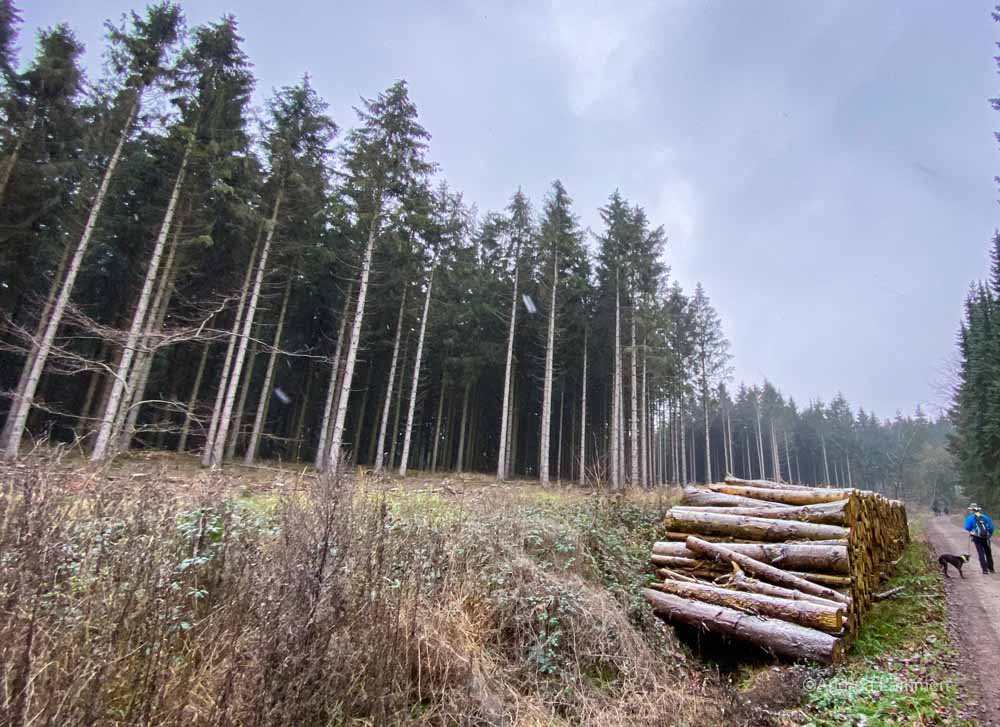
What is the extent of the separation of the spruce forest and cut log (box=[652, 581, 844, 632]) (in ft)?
16.5

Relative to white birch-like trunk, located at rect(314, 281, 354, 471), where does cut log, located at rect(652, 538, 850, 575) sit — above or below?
below

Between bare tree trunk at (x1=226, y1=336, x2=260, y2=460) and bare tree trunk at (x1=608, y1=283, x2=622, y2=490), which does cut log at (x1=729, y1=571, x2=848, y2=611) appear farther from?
bare tree trunk at (x1=226, y1=336, x2=260, y2=460)

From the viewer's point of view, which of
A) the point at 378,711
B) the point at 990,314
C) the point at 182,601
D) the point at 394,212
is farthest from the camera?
the point at 990,314

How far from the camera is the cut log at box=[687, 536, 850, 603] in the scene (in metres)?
5.64

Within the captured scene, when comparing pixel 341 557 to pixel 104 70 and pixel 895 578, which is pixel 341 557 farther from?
pixel 104 70

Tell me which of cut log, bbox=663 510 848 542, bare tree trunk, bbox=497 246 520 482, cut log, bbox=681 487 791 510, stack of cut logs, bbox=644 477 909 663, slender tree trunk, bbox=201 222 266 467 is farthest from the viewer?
bare tree trunk, bbox=497 246 520 482

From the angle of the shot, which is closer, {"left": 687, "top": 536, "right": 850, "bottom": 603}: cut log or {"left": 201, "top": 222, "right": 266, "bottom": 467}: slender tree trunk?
{"left": 687, "top": 536, "right": 850, "bottom": 603}: cut log

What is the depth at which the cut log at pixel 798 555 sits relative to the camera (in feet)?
19.4

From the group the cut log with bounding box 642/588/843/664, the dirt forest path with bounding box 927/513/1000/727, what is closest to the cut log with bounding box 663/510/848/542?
the cut log with bounding box 642/588/843/664

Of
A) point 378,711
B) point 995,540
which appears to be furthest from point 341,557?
point 995,540

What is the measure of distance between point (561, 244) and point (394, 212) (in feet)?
28.3

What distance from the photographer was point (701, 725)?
380cm

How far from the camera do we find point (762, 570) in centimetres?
627

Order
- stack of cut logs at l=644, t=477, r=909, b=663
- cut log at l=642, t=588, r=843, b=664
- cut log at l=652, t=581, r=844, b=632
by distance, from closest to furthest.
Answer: cut log at l=642, t=588, r=843, b=664 → cut log at l=652, t=581, r=844, b=632 → stack of cut logs at l=644, t=477, r=909, b=663
